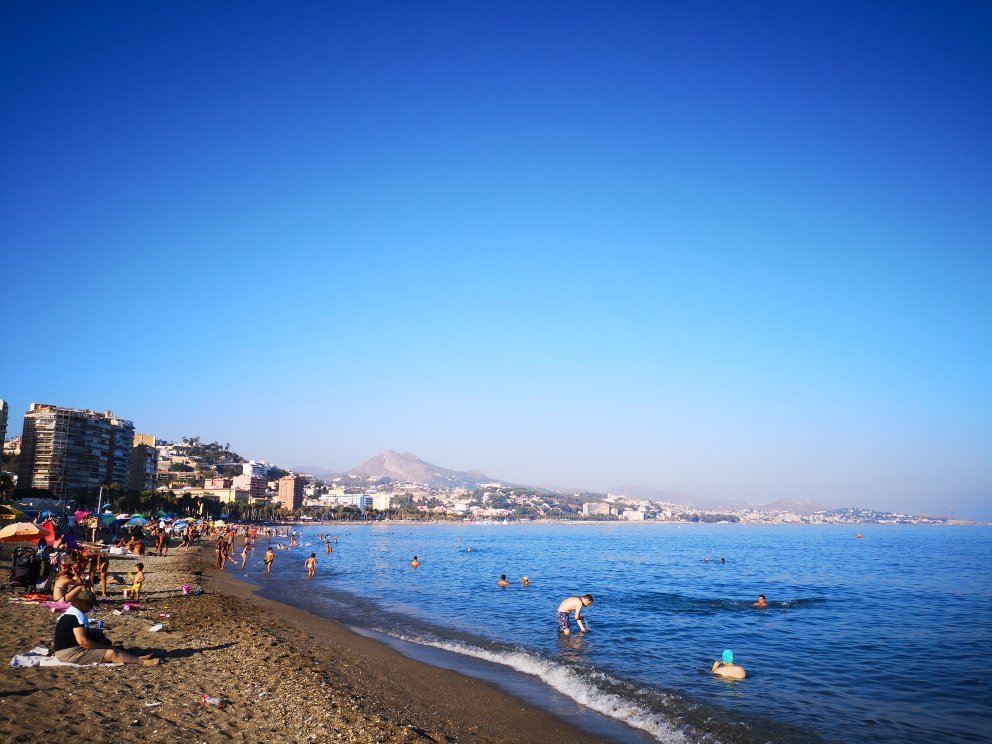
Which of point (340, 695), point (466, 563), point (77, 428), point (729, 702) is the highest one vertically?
point (77, 428)

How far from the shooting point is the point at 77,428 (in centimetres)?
9700

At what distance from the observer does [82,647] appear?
34.2ft

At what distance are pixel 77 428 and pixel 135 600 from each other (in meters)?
94.6

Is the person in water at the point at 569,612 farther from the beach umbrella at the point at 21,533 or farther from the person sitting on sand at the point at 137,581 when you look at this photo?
the beach umbrella at the point at 21,533

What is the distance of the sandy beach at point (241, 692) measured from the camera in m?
8.16

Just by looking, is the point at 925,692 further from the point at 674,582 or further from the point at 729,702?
the point at 674,582

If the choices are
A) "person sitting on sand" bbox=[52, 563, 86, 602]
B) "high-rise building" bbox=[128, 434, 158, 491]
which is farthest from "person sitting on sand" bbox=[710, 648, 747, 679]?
"high-rise building" bbox=[128, 434, 158, 491]

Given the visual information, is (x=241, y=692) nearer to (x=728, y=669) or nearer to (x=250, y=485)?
(x=728, y=669)

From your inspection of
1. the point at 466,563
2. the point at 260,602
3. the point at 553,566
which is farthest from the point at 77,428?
the point at 260,602

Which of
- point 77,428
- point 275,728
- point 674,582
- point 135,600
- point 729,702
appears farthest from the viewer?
point 77,428

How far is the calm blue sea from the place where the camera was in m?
12.5

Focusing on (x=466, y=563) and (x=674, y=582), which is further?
(x=466, y=563)

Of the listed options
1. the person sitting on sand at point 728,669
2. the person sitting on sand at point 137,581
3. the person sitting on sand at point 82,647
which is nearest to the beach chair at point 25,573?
the person sitting on sand at point 137,581

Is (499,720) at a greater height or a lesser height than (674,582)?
greater
